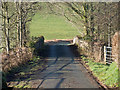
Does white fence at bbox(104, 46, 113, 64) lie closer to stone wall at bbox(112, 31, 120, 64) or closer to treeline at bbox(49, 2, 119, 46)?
treeline at bbox(49, 2, 119, 46)

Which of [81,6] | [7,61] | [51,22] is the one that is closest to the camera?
[7,61]

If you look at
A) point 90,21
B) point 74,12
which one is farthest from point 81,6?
point 90,21

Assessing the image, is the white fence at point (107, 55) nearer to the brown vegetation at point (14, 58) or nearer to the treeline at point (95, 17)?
the treeline at point (95, 17)

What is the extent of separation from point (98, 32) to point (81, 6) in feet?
21.3

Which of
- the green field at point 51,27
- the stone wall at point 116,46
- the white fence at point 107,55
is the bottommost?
the white fence at point 107,55

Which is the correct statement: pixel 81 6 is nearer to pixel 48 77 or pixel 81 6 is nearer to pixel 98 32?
pixel 98 32

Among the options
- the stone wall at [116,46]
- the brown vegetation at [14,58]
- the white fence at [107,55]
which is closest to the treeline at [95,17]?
the white fence at [107,55]

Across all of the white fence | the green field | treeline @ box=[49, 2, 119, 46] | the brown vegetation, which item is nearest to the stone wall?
the white fence

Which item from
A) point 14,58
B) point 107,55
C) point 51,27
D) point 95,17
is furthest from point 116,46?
point 51,27

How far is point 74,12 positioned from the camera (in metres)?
35.4

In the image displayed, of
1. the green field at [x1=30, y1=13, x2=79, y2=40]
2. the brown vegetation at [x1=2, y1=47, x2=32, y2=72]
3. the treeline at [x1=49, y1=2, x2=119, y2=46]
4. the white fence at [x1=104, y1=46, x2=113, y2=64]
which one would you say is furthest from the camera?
the green field at [x1=30, y1=13, x2=79, y2=40]

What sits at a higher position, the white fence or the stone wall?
the stone wall

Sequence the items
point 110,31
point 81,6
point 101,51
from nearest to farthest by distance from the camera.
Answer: point 101,51, point 110,31, point 81,6

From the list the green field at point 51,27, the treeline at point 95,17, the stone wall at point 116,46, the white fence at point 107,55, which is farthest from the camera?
the green field at point 51,27
